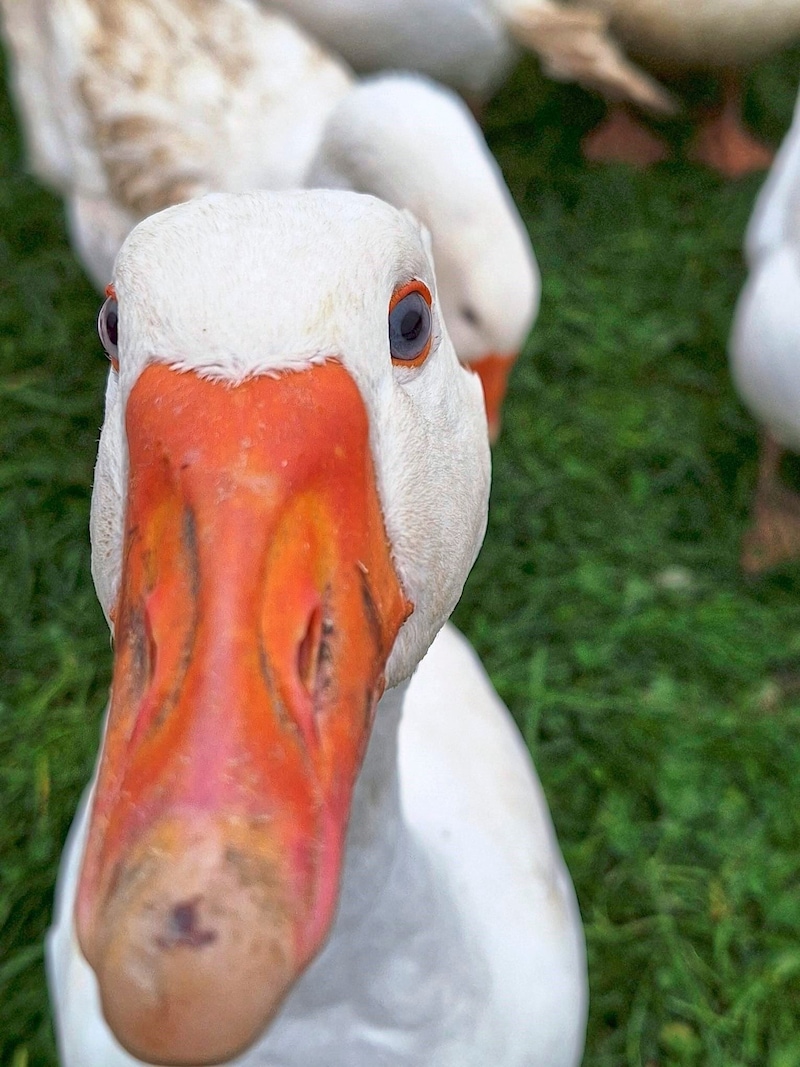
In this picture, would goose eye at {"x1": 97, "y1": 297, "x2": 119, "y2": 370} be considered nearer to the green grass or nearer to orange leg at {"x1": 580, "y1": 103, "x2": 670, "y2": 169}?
the green grass

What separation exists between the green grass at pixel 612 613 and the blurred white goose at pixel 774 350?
8 centimetres

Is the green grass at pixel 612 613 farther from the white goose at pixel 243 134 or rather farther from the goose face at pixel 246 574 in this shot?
the goose face at pixel 246 574

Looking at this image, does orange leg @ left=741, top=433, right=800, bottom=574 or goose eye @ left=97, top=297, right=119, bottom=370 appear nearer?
goose eye @ left=97, top=297, right=119, bottom=370

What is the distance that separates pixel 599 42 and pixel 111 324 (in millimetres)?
2507

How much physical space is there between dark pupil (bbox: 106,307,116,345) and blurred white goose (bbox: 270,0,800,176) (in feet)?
8.02

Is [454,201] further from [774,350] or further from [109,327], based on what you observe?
[109,327]

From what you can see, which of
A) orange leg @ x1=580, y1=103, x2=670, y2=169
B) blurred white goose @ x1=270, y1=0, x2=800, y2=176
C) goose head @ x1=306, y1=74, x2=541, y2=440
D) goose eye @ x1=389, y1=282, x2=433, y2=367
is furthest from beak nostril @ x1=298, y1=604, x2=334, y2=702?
orange leg @ x1=580, y1=103, x2=670, y2=169

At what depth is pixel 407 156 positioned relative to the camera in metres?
2.05

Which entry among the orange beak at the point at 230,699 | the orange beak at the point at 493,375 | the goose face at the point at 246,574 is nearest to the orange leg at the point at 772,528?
the orange beak at the point at 493,375

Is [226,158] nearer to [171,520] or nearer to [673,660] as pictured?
[673,660]

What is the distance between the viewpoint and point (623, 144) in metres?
3.60

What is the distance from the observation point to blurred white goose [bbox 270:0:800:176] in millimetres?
2965

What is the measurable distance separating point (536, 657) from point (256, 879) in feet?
5.92

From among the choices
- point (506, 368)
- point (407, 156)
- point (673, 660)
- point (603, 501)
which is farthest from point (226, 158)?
point (673, 660)
